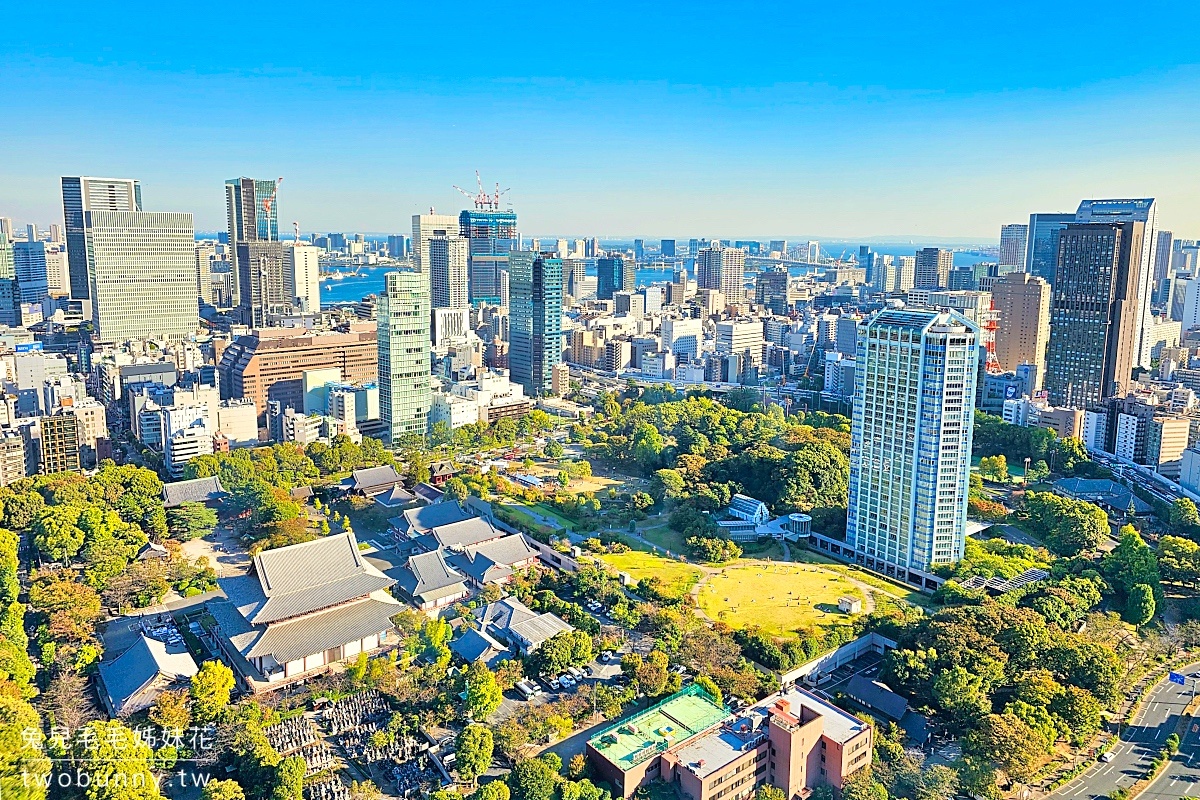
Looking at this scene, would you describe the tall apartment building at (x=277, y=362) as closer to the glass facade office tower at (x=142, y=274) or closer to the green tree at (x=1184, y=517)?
the glass facade office tower at (x=142, y=274)

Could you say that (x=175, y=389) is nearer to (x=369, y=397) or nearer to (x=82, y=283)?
(x=369, y=397)

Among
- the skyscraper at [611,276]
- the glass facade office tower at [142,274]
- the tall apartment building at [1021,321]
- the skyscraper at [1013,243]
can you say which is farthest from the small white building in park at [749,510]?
the skyscraper at [1013,243]

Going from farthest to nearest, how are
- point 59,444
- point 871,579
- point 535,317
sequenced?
point 535,317 < point 59,444 < point 871,579

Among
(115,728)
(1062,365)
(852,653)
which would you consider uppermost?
(1062,365)

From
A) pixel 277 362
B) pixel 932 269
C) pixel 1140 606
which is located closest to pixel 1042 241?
pixel 932 269

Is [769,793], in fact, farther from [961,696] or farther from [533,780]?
[961,696]

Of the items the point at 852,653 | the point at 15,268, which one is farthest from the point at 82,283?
the point at 852,653

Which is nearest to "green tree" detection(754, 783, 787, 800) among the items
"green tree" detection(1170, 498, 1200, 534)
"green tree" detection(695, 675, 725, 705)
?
"green tree" detection(695, 675, 725, 705)
